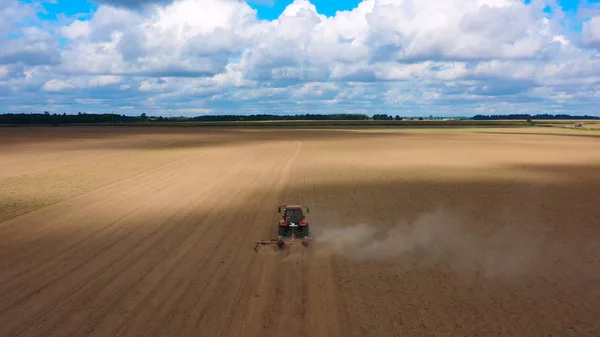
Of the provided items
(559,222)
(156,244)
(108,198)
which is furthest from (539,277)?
(108,198)

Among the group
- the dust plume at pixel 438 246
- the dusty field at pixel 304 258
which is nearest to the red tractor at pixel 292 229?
the dusty field at pixel 304 258

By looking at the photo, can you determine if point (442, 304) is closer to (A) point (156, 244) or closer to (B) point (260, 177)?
(A) point (156, 244)

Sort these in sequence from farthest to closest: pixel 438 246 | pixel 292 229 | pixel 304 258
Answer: pixel 292 229, pixel 438 246, pixel 304 258

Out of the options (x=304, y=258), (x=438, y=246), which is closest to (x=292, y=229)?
(x=304, y=258)

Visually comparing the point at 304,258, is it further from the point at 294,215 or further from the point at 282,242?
the point at 294,215

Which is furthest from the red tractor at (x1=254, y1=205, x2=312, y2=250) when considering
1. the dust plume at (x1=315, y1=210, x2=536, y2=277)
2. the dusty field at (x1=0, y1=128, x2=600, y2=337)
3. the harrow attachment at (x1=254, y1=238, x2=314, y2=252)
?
the dust plume at (x1=315, y1=210, x2=536, y2=277)

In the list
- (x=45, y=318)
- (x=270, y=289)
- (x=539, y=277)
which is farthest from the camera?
(x=539, y=277)
